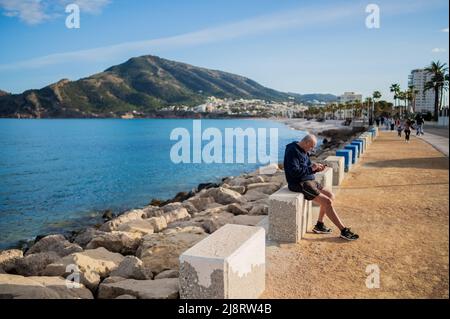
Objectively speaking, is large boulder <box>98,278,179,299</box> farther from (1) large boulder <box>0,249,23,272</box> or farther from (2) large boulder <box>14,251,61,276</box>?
(1) large boulder <box>0,249,23,272</box>

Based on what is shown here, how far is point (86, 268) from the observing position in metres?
6.41

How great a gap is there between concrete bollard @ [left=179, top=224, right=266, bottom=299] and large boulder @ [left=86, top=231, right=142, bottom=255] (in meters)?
4.31

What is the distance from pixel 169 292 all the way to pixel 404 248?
3.54 m

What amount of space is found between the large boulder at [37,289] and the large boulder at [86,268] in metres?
0.29

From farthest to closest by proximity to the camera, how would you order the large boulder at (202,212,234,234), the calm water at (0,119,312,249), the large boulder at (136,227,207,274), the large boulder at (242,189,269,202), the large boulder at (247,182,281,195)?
the calm water at (0,119,312,249) → the large boulder at (247,182,281,195) → the large boulder at (242,189,269,202) → the large boulder at (202,212,234,234) → the large boulder at (136,227,207,274)

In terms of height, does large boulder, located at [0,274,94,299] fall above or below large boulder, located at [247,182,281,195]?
above

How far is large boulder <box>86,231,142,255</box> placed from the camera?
8.41 metres

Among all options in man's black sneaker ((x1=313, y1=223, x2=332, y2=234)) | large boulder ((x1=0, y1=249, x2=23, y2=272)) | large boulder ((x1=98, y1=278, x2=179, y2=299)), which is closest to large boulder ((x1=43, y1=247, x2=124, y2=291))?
large boulder ((x1=98, y1=278, x2=179, y2=299))

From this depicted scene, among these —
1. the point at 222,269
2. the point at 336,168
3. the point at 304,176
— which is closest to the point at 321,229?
the point at 304,176

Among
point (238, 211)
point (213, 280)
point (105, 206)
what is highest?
point (213, 280)

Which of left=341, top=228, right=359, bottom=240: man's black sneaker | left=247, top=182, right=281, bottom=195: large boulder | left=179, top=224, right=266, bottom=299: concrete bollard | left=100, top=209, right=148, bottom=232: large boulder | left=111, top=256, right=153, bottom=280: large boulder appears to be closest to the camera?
left=179, top=224, right=266, bottom=299: concrete bollard

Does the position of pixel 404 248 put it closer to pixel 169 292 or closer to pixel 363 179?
pixel 169 292
